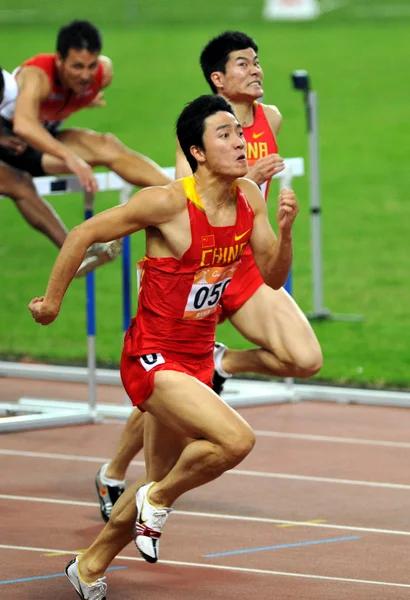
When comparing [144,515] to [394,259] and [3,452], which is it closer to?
[3,452]

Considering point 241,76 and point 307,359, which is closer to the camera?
point 307,359

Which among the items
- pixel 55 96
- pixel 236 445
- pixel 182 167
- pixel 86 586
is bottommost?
pixel 86 586

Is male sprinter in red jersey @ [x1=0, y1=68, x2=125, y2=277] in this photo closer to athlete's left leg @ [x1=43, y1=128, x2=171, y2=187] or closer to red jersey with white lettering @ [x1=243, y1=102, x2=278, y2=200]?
athlete's left leg @ [x1=43, y1=128, x2=171, y2=187]

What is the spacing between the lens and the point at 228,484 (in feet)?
27.1

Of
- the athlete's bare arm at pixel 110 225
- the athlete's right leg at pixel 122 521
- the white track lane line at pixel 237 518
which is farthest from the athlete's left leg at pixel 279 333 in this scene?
the athlete's bare arm at pixel 110 225

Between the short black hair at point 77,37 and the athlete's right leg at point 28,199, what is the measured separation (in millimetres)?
801

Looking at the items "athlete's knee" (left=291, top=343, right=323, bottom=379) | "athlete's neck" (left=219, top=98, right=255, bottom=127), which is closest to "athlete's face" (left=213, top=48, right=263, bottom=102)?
"athlete's neck" (left=219, top=98, right=255, bottom=127)

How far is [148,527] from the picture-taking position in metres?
Result: 5.88

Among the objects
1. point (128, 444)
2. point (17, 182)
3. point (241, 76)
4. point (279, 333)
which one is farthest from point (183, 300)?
point (17, 182)

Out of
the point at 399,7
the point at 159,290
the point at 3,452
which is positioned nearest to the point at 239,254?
the point at 159,290

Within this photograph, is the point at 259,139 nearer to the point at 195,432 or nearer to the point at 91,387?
the point at 91,387

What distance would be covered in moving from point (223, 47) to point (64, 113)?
1977mm

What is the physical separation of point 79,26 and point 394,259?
8569 mm

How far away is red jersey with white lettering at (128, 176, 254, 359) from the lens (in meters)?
6.07
